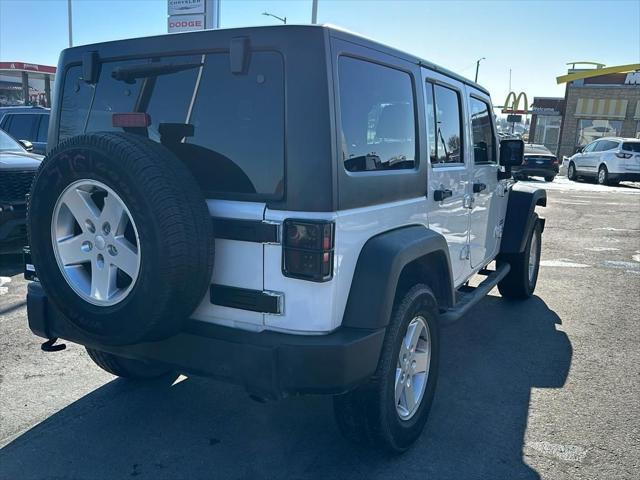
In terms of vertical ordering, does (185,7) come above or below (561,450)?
above

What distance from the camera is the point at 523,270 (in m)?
5.65

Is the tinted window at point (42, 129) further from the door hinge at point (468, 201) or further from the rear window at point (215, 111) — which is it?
the door hinge at point (468, 201)

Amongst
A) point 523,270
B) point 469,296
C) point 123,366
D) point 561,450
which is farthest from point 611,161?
point 123,366

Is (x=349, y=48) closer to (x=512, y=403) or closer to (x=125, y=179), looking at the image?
(x=125, y=179)

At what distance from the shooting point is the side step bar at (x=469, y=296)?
346 centimetres

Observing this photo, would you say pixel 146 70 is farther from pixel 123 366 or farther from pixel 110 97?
pixel 123 366

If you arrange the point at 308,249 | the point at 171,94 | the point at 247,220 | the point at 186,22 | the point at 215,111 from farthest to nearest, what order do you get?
the point at 186,22
the point at 171,94
the point at 215,111
the point at 247,220
the point at 308,249

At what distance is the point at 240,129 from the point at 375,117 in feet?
2.27

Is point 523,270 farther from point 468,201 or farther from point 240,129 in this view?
point 240,129

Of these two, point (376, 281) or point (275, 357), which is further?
point (376, 281)

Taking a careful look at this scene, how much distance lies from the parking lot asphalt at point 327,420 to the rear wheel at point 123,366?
8 cm

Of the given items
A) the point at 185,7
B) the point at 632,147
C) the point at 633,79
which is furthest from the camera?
the point at 633,79

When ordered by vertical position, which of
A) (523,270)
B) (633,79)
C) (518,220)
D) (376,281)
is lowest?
(523,270)

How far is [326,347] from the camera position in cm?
234
